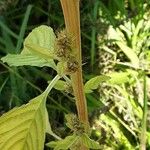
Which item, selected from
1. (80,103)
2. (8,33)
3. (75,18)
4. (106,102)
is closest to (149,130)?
(106,102)

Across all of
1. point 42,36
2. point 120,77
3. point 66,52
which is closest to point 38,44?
point 42,36

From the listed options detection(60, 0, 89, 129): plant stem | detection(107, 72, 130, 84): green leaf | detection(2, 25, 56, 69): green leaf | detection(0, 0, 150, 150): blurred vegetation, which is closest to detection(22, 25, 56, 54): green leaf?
detection(2, 25, 56, 69): green leaf

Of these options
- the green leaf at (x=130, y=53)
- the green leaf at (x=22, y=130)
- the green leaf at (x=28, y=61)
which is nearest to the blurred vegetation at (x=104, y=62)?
the green leaf at (x=130, y=53)

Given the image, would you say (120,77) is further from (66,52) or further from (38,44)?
(66,52)

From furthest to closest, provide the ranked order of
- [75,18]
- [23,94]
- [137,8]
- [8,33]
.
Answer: [137,8] → [8,33] → [23,94] → [75,18]

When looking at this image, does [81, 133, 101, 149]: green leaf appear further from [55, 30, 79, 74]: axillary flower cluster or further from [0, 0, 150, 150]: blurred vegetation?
[0, 0, 150, 150]: blurred vegetation

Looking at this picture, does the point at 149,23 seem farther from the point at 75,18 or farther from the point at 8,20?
the point at 75,18
